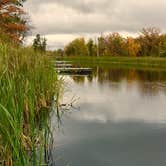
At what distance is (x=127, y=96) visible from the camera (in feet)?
47.3

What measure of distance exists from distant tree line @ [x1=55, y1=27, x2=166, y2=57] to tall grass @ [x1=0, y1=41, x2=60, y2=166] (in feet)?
151

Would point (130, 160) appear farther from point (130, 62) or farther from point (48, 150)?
point (130, 62)

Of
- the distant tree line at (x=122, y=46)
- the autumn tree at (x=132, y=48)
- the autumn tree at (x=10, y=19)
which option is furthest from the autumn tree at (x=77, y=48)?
the autumn tree at (x=10, y=19)

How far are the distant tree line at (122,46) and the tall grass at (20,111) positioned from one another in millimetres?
45998

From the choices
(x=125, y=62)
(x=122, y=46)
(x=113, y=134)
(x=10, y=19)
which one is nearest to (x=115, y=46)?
(x=122, y=46)

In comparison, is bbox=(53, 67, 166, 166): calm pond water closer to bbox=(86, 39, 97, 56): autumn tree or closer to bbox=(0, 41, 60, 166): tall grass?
bbox=(0, 41, 60, 166): tall grass

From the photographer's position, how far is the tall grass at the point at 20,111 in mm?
3674

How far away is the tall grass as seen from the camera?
12.1ft

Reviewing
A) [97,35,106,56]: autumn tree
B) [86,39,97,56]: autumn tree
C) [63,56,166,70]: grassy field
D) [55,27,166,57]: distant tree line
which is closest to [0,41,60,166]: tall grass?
[63,56,166,70]: grassy field

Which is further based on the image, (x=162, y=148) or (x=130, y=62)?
(x=130, y=62)

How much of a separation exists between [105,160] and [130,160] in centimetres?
39

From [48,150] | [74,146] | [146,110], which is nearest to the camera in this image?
[48,150]

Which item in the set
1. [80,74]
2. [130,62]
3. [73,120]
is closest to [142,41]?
[130,62]

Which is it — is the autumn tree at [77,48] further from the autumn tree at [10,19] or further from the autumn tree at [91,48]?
the autumn tree at [10,19]
